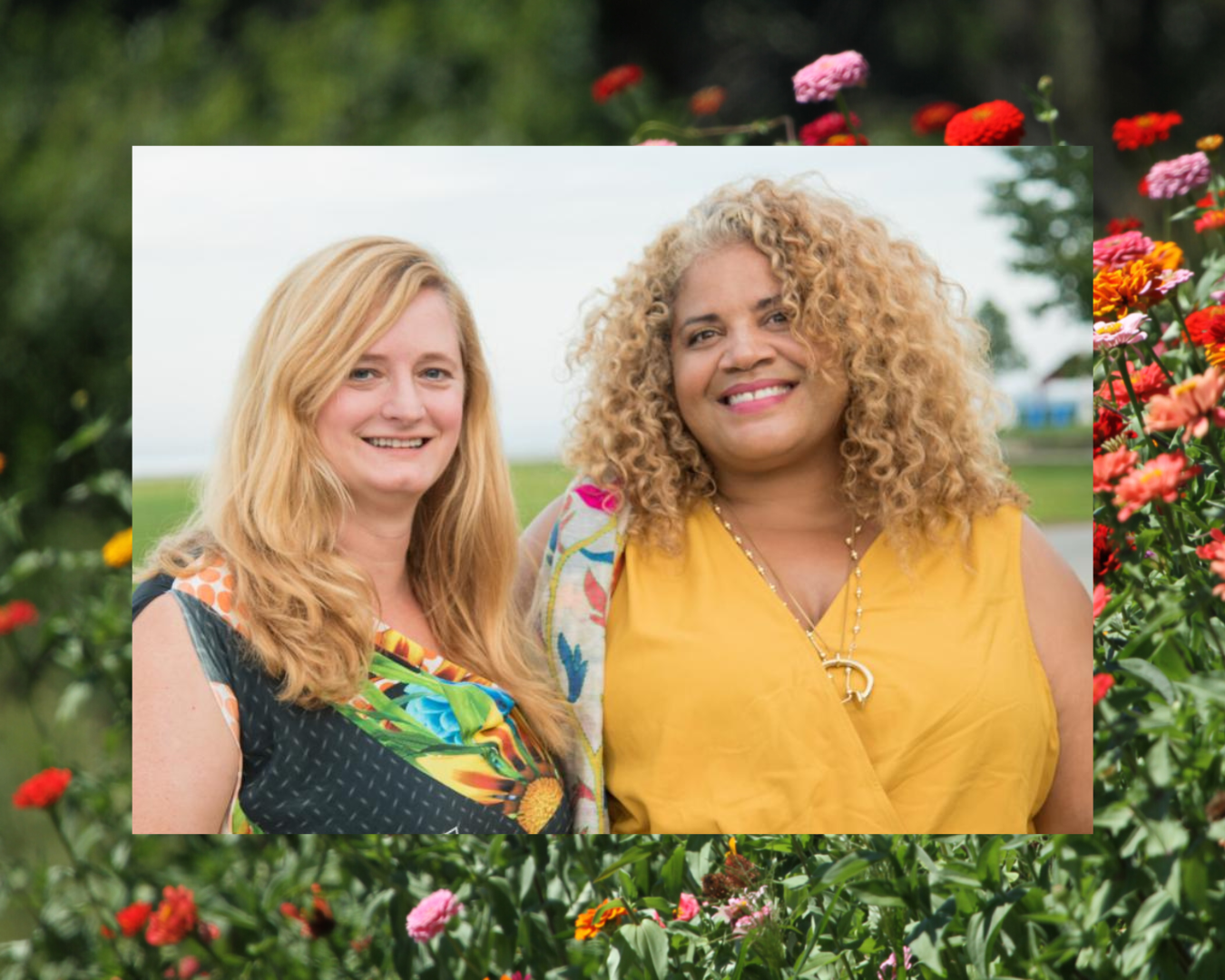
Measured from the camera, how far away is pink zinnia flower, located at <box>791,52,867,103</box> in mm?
2299

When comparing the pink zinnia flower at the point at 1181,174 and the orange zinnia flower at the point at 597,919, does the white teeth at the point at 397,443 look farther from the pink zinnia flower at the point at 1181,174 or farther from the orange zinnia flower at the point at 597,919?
the pink zinnia flower at the point at 1181,174

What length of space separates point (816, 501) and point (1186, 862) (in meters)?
0.58

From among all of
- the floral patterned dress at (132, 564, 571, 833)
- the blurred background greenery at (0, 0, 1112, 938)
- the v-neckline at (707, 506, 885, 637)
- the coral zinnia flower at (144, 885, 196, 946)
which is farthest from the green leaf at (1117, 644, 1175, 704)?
the blurred background greenery at (0, 0, 1112, 938)

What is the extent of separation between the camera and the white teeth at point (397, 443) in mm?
1925

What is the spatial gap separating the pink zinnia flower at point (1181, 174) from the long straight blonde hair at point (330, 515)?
3.21 ft

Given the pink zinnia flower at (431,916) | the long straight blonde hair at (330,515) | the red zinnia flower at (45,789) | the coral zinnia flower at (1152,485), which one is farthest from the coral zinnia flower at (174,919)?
the coral zinnia flower at (1152,485)

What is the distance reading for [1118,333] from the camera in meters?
1.94

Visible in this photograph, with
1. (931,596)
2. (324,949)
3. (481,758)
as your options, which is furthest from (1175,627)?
(324,949)

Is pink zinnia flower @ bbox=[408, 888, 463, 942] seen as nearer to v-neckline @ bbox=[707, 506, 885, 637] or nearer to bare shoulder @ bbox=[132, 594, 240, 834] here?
bare shoulder @ bbox=[132, 594, 240, 834]

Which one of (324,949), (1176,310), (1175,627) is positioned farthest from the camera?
(324,949)

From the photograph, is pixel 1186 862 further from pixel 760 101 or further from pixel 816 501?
pixel 760 101

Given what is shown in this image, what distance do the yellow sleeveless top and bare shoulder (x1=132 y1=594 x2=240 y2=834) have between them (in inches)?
17.2

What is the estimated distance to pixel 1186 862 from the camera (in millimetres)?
1621

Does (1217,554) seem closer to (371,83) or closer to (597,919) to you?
(597,919)
